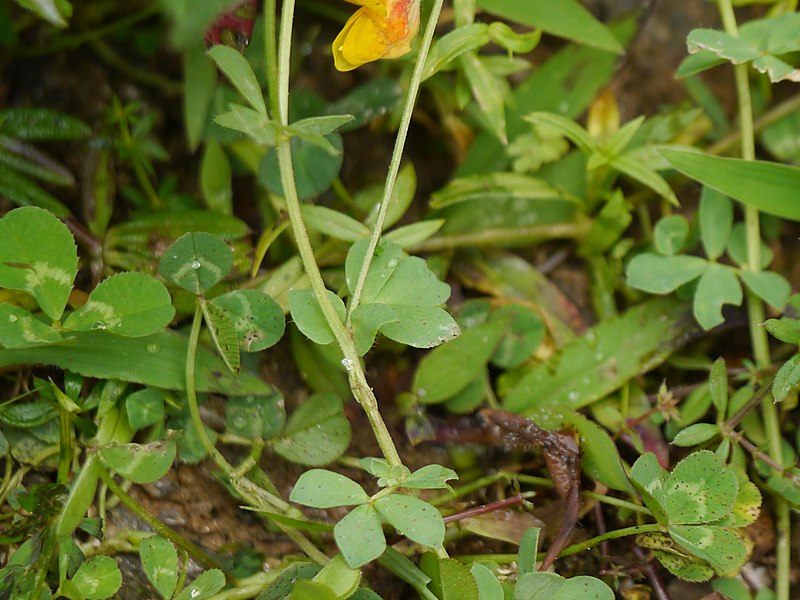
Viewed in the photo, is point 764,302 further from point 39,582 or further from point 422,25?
point 39,582

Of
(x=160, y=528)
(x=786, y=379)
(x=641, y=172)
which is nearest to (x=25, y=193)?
(x=160, y=528)

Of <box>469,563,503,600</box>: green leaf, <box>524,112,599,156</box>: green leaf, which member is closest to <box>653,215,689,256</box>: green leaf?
<box>524,112,599,156</box>: green leaf

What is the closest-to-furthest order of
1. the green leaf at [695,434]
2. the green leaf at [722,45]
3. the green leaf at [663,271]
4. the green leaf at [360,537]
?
the green leaf at [360,537], the green leaf at [695,434], the green leaf at [722,45], the green leaf at [663,271]

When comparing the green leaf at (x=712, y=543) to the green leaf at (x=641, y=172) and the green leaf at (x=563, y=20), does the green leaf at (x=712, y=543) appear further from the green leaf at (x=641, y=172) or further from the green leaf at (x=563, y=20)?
the green leaf at (x=563, y=20)

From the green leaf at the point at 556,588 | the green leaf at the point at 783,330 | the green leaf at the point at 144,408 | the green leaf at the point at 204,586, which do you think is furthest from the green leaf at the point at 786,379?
the green leaf at the point at 144,408

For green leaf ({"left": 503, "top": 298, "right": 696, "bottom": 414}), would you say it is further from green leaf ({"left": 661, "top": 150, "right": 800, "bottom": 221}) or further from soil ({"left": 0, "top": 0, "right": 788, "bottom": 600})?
green leaf ({"left": 661, "top": 150, "right": 800, "bottom": 221})

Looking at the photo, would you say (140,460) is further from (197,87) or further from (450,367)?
(197,87)
